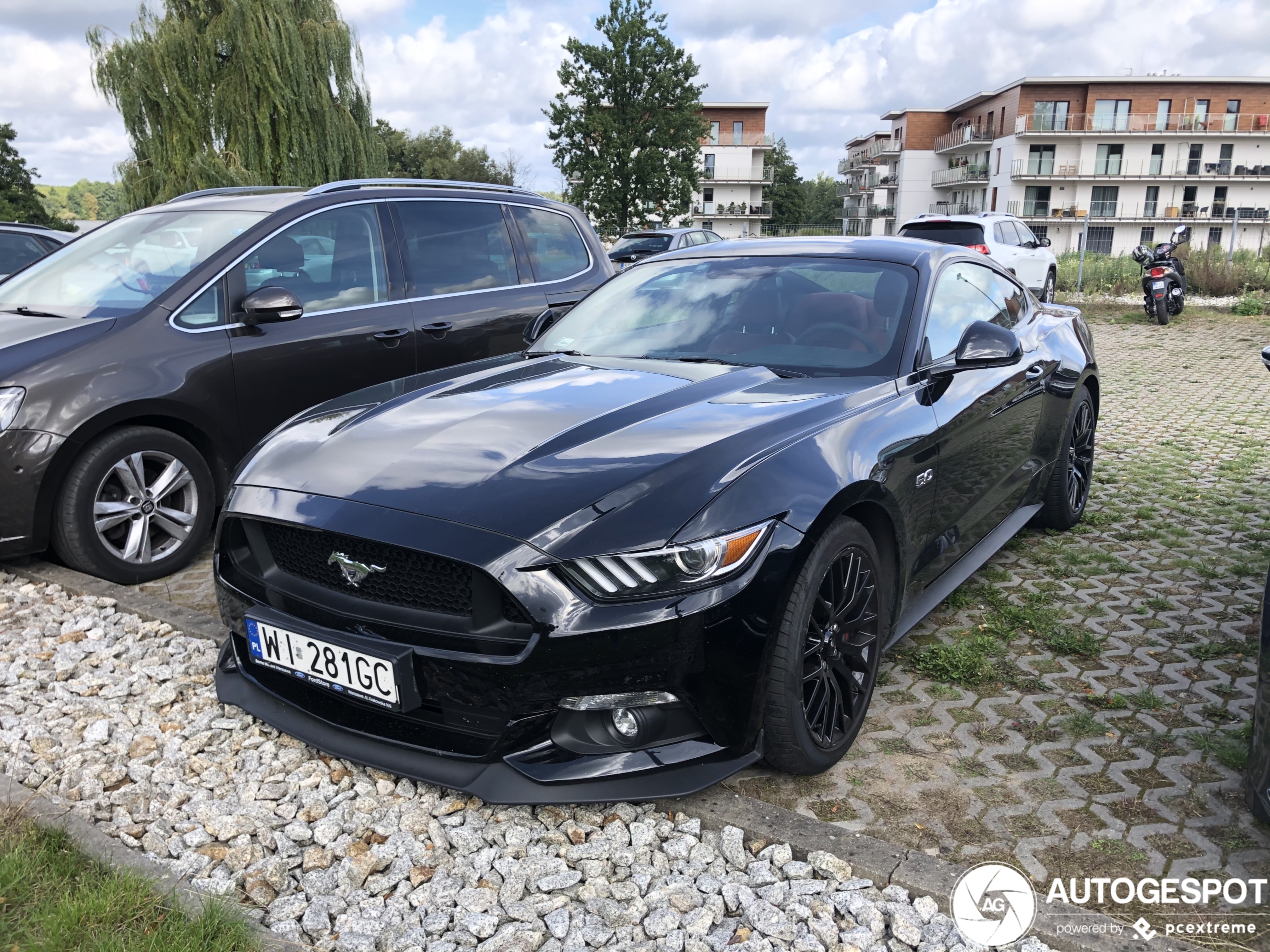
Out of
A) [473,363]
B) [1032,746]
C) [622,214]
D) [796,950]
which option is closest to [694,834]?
[796,950]

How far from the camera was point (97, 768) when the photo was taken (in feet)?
9.48

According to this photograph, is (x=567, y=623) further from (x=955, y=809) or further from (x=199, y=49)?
(x=199, y=49)

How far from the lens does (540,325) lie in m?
4.45

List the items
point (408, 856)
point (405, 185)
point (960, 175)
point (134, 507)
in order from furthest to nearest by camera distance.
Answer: point (960, 175) → point (405, 185) → point (134, 507) → point (408, 856)

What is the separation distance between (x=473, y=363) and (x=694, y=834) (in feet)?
6.86

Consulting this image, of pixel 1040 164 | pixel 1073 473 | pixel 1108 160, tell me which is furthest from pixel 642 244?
pixel 1108 160

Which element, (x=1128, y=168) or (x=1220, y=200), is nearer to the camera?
(x=1128, y=168)

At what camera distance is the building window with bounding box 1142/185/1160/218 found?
2393 inches

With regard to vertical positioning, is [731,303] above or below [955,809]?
above

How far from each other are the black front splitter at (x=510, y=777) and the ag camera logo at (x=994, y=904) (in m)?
0.59

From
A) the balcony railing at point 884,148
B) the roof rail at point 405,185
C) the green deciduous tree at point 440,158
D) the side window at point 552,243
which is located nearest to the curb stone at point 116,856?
the roof rail at point 405,185

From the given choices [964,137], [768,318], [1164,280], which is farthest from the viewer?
[964,137]

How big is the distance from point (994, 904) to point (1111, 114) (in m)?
71.1

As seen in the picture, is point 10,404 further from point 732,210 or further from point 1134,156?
point 732,210
